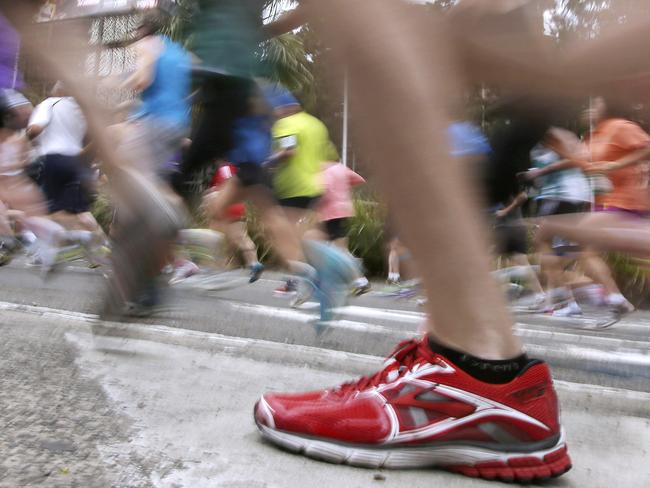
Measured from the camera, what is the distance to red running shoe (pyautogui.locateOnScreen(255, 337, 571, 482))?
1342mm

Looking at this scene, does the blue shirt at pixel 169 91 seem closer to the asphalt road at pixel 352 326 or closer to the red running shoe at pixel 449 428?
the asphalt road at pixel 352 326

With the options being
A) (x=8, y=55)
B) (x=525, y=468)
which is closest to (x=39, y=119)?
(x=8, y=55)

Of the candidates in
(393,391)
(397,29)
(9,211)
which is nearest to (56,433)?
(393,391)

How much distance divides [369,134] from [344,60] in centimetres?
13

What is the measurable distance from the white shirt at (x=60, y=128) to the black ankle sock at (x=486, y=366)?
5.39 meters

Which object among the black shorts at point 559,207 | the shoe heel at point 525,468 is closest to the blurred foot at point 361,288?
the black shorts at point 559,207

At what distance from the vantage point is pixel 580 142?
457cm

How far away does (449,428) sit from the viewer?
1353mm

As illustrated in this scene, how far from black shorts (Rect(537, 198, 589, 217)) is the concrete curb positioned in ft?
Result: 10.5

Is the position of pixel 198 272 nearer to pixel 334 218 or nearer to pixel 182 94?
pixel 182 94

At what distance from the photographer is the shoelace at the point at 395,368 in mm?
1423

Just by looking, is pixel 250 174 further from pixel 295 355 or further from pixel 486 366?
pixel 486 366

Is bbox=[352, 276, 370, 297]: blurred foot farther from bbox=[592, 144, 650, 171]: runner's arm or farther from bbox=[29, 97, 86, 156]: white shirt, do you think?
bbox=[29, 97, 86, 156]: white shirt

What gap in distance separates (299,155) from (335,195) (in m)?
0.98
